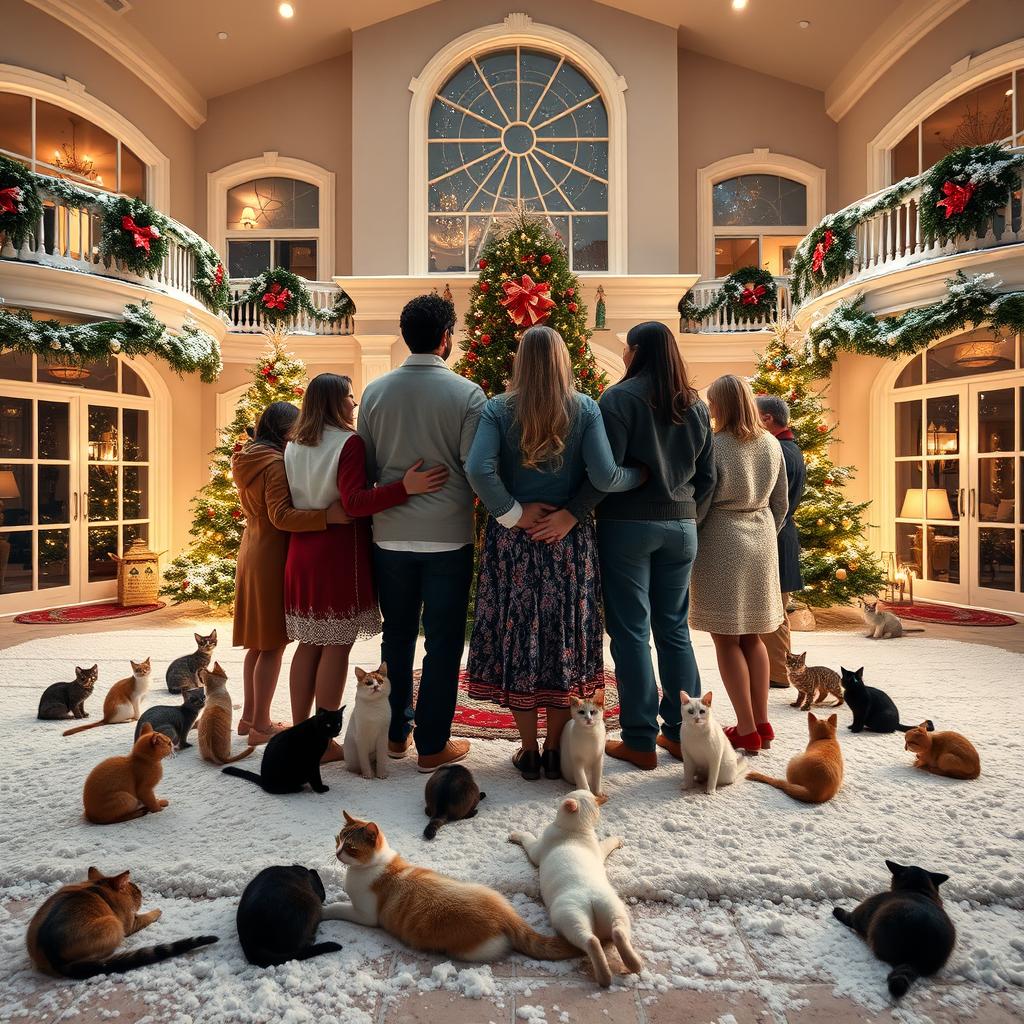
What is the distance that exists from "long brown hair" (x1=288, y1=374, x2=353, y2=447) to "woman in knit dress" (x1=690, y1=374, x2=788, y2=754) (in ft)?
→ 4.91

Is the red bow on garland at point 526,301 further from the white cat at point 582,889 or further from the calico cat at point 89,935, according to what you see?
the calico cat at point 89,935

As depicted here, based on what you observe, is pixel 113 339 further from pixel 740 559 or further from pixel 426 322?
pixel 740 559

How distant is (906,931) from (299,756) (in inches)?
72.6

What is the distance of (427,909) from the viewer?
1.68 metres

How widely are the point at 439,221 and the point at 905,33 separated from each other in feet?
19.7

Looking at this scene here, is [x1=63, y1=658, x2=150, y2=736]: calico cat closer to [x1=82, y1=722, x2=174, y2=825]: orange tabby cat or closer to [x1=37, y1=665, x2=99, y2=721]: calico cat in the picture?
[x1=37, y1=665, x2=99, y2=721]: calico cat

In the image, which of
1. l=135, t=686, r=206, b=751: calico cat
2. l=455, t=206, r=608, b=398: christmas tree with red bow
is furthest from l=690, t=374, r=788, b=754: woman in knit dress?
l=455, t=206, r=608, b=398: christmas tree with red bow

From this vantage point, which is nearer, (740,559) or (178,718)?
(740,559)

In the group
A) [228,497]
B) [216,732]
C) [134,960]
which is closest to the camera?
[134,960]

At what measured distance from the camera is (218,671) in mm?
3000

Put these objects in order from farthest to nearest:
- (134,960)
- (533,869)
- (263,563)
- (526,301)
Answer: (526,301) < (263,563) < (533,869) < (134,960)


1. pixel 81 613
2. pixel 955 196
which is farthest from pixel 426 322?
pixel 81 613

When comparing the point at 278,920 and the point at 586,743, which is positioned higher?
the point at 586,743

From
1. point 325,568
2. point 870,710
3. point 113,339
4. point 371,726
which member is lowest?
point 870,710
